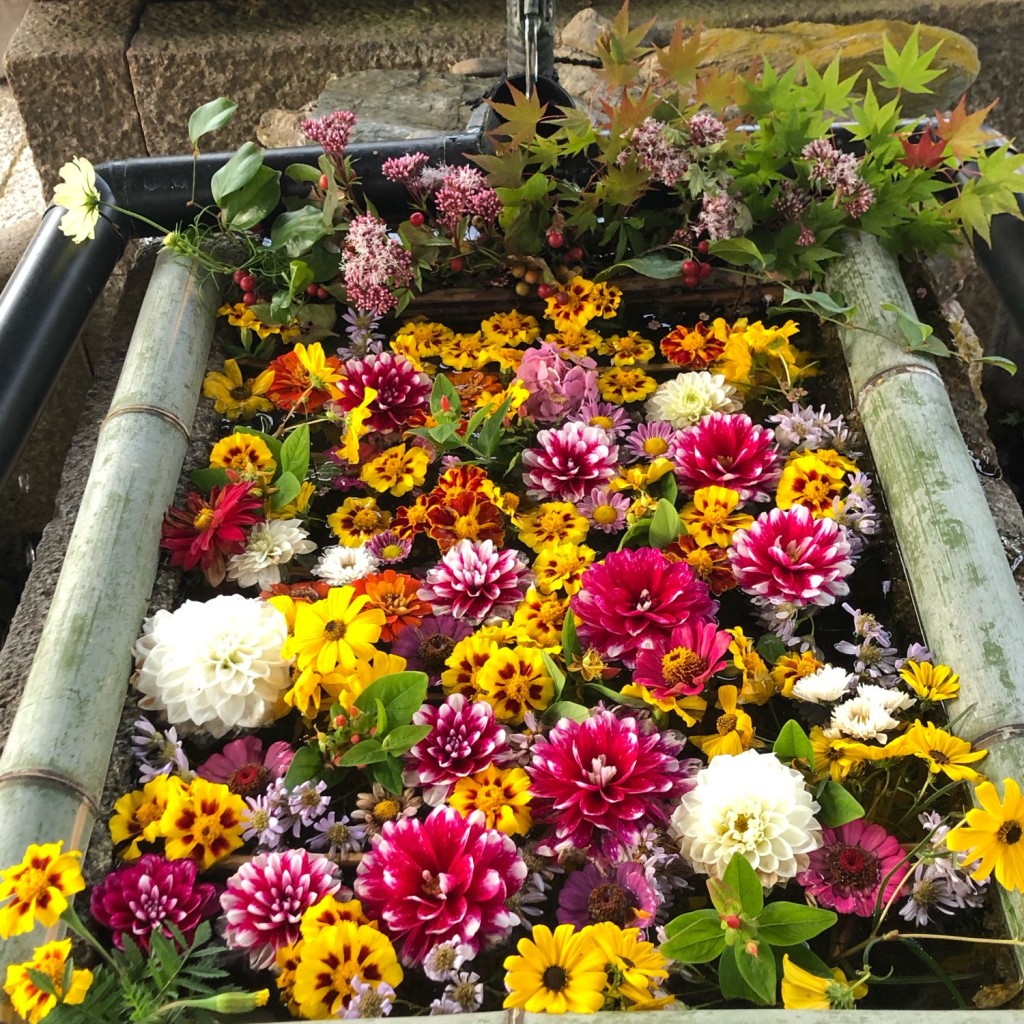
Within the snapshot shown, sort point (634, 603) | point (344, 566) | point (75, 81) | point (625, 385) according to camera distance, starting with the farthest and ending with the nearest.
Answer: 1. point (75, 81)
2. point (625, 385)
3. point (344, 566)
4. point (634, 603)

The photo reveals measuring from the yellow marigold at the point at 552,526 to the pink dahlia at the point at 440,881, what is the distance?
15.6 inches

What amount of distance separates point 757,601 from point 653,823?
306 millimetres

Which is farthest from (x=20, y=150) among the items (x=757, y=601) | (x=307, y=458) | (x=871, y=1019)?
(x=871, y=1019)

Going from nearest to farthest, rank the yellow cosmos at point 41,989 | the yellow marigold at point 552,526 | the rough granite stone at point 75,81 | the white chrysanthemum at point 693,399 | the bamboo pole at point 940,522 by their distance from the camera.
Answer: the yellow cosmos at point 41,989, the bamboo pole at point 940,522, the yellow marigold at point 552,526, the white chrysanthemum at point 693,399, the rough granite stone at point 75,81

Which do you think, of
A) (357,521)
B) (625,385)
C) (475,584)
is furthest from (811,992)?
(625,385)

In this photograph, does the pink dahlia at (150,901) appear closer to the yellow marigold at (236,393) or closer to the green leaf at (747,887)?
the green leaf at (747,887)

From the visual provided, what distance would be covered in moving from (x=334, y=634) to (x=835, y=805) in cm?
A: 53

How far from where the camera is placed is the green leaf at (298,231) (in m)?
1.60

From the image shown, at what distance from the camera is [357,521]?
1.35 m

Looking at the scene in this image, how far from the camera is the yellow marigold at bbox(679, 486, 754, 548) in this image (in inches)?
50.7

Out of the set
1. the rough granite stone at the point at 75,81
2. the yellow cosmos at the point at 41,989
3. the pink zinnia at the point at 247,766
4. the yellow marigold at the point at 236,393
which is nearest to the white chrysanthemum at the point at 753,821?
the pink zinnia at the point at 247,766

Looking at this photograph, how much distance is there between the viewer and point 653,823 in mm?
1036

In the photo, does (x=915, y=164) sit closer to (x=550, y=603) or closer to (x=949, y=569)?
(x=949, y=569)

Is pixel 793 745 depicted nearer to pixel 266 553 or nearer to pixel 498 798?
pixel 498 798
